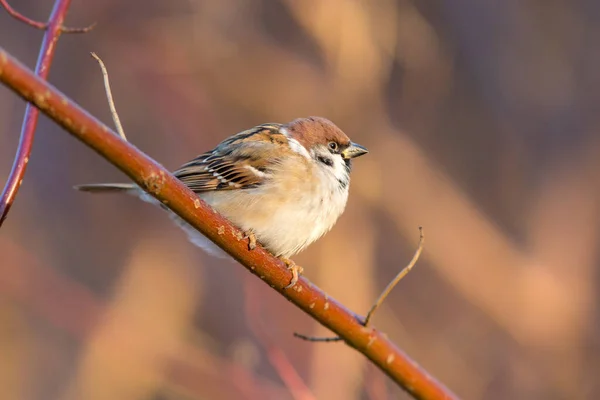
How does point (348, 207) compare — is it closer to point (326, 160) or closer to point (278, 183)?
point (326, 160)

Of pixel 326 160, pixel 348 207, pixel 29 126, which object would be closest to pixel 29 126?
pixel 29 126

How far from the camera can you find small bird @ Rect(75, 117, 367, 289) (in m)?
2.47

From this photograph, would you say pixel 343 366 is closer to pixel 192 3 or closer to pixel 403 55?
Result: pixel 403 55

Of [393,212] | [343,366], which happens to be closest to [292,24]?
[393,212]

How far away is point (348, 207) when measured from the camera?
4.52 meters

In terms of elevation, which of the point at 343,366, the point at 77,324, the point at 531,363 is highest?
the point at 531,363

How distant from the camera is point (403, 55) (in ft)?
14.6

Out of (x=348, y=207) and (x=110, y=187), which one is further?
(x=348, y=207)

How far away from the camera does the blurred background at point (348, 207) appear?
447 cm

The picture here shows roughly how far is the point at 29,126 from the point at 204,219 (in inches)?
16.7

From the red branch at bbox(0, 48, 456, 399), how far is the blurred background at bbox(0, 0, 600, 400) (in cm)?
182

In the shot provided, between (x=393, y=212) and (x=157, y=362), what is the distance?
1.77m

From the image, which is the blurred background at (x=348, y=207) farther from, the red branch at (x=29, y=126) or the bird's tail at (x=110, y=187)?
the red branch at (x=29, y=126)

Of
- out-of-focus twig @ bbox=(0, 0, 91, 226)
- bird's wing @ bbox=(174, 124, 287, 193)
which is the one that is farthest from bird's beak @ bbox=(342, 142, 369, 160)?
out-of-focus twig @ bbox=(0, 0, 91, 226)
